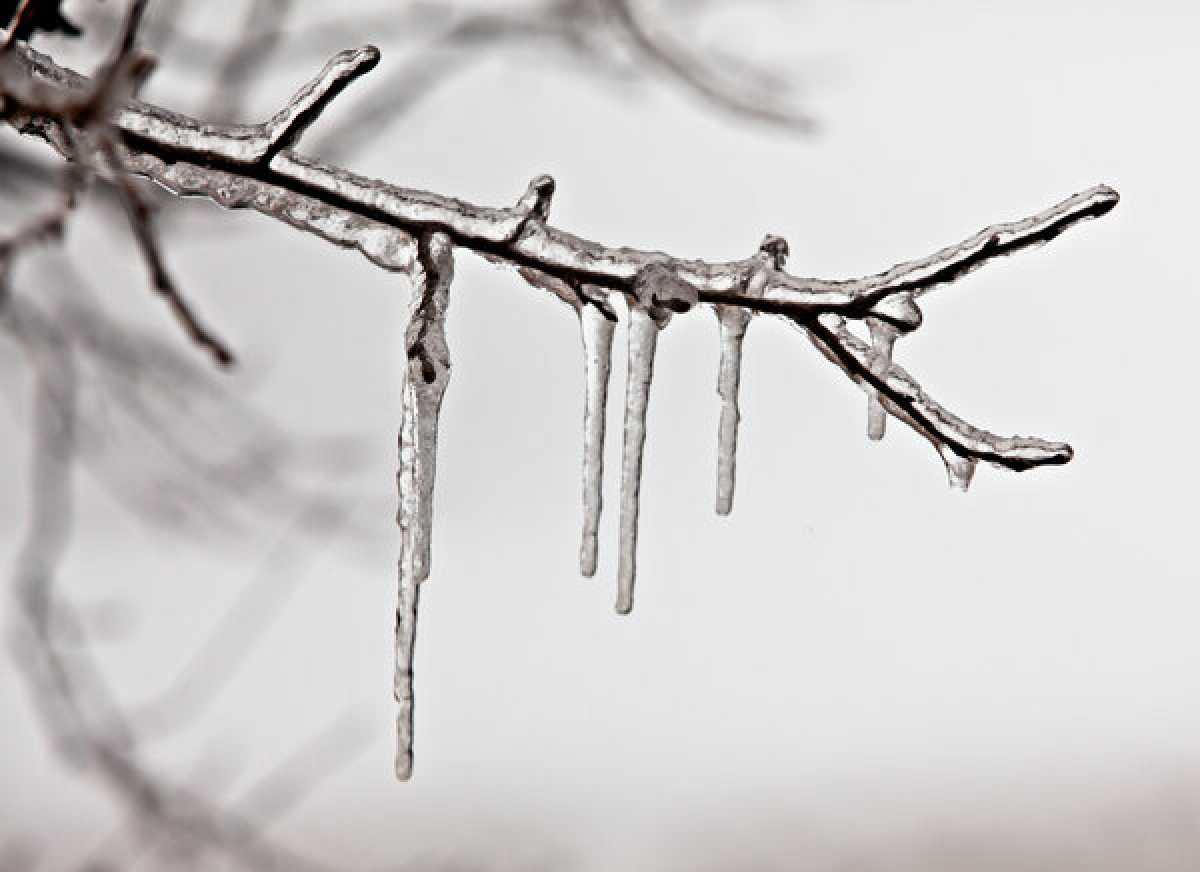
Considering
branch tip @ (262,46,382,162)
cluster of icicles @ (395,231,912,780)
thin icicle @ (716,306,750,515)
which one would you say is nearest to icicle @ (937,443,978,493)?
cluster of icicles @ (395,231,912,780)

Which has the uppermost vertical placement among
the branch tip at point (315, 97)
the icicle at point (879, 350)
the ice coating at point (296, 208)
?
the branch tip at point (315, 97)

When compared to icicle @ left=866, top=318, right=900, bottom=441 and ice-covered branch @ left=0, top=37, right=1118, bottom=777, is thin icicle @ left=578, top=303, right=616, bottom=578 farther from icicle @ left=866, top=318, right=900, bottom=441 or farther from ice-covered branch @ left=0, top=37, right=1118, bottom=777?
icicle @ left=866, top=318, right=900, bottom=441

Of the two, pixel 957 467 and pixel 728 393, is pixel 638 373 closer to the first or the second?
pixel 728 393

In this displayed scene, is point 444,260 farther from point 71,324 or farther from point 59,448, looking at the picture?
point 71,324

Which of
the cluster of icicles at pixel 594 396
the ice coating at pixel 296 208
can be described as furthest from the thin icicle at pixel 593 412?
the ice coating at pixel 296 208

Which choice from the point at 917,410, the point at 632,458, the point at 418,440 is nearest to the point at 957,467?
the point at 917,410

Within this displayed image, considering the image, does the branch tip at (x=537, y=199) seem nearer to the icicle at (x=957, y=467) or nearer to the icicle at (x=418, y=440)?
the icicle at (x=418, y=440)
